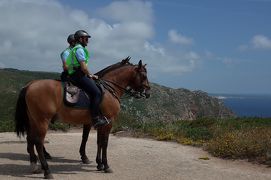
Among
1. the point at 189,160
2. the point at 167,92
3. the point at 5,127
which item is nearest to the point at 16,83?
the point at 167,92

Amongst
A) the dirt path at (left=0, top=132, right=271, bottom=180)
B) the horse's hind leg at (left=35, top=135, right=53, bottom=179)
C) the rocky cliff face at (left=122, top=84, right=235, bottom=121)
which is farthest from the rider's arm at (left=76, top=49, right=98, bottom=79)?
the rocky cliff face at (left=122, top=84, right=235, bottom=121)

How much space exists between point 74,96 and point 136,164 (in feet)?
8.05

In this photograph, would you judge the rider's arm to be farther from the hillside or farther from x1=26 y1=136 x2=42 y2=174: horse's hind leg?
the hillside

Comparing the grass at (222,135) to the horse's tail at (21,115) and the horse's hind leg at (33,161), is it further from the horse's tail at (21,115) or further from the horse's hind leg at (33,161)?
the horse's tail at (21,115)

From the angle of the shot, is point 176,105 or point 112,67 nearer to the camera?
point 112,67

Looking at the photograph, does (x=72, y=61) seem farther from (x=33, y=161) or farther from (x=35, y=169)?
(x=35, y=169)

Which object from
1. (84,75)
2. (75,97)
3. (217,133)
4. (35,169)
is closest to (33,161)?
(35,169)

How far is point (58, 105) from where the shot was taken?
9836mm

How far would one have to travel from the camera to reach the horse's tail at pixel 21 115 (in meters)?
9.92

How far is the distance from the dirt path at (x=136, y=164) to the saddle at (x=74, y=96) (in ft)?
4.85

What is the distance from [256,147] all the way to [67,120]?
5065 millimetres

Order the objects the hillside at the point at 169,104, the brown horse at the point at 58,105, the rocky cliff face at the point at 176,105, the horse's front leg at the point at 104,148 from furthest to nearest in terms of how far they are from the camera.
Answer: the rocky cliff face at the point at 176,105 → the hillside at the point at 169,104 → the horse's front leg at the point at 104,148 → the brown horse at the point at 58,105

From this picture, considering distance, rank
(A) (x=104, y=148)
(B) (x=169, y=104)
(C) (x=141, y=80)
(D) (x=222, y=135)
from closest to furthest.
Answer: (A) (x=104, y=148) < (C) (x=141, y=80) < (D) (x=222, y=135) < (B) (x=169, y=104)

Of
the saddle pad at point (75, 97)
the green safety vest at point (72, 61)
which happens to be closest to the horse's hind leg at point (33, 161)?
the saddle pad at point (75, 97)
